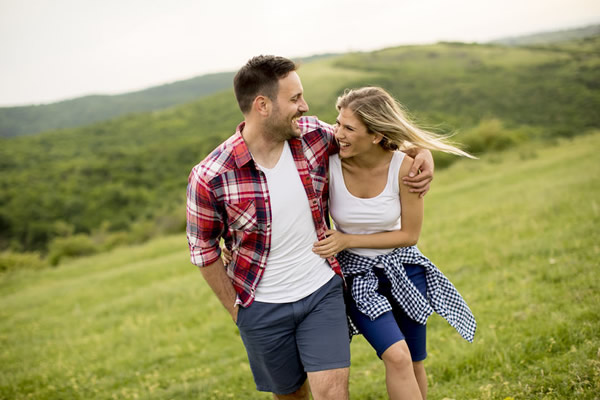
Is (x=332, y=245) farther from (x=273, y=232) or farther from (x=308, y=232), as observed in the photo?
(x=273, y=232)

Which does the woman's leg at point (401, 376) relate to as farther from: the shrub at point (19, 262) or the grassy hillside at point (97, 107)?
the grassy hillside at point (97, 107)

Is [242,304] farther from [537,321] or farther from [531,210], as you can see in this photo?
[531,210]

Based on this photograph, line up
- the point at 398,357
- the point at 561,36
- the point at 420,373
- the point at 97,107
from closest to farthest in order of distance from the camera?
the point at 398,357 < the point at 420,373 < the point at 561,36 < the point at 97,107

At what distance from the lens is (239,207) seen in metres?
2.97

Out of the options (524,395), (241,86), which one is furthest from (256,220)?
(524,395)

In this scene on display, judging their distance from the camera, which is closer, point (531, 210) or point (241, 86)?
point (241, 86)

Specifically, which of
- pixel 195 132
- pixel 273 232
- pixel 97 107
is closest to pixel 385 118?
pixel 273 232

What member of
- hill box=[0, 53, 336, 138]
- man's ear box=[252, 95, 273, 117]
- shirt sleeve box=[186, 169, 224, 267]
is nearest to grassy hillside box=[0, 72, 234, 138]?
hill box=[0, 53, 336, 138]

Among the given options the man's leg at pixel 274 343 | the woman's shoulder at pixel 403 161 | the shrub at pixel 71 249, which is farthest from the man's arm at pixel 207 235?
the shrub at pixel 71 249

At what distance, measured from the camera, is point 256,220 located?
2971 millimetres

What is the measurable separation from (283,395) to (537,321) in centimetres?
283

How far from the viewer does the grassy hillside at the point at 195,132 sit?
4697 centimetres

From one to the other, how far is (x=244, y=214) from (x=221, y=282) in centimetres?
52

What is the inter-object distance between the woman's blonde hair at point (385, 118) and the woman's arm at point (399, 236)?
0.21 m
